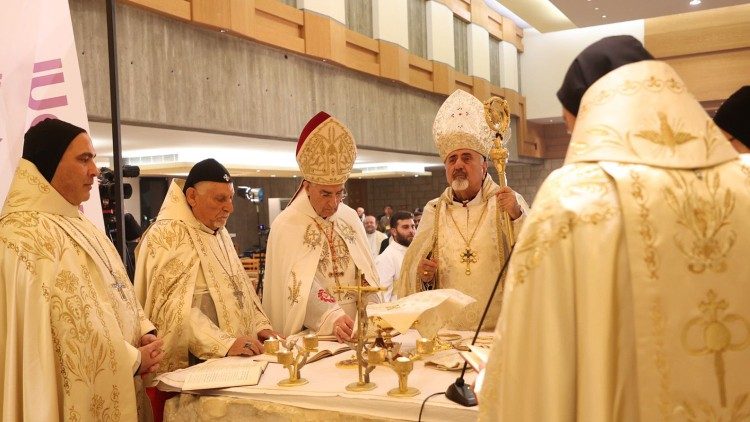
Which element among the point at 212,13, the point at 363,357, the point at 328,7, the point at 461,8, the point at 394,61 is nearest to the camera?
the point at 363,357

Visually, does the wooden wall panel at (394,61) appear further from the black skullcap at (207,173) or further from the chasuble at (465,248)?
the black skullcap at (207,173)

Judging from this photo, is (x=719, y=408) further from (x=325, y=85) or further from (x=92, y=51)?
(x=325, y=85)

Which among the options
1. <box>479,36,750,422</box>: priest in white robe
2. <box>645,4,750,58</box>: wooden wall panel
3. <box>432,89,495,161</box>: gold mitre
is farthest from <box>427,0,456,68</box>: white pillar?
<box>479,36,750,422</box>: priest in white robe

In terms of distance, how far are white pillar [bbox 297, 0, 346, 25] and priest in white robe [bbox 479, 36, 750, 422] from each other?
7211mm

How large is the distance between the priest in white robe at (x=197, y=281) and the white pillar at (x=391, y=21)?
7.17 metres

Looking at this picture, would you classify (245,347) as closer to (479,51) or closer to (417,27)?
(417,27)

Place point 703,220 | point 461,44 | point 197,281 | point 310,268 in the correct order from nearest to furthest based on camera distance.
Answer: point 703,220, point 197,281, point 310,268, point 461,44

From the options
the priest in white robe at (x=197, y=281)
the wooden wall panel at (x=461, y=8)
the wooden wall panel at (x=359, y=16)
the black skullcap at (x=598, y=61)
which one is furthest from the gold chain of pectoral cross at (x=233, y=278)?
the wooden wall panel at (x=461, y=8)

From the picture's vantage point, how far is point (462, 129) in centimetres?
397

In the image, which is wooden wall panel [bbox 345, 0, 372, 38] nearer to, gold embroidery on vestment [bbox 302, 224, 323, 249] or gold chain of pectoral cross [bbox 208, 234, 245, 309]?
gold embroidery on vestment [bbox 302, 224, 323, 249]

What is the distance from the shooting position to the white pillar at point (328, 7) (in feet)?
27.3

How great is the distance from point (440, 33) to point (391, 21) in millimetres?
2015

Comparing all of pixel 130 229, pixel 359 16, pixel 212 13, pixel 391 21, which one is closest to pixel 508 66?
pixel 391 21

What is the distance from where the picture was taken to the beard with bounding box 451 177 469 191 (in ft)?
12.8
